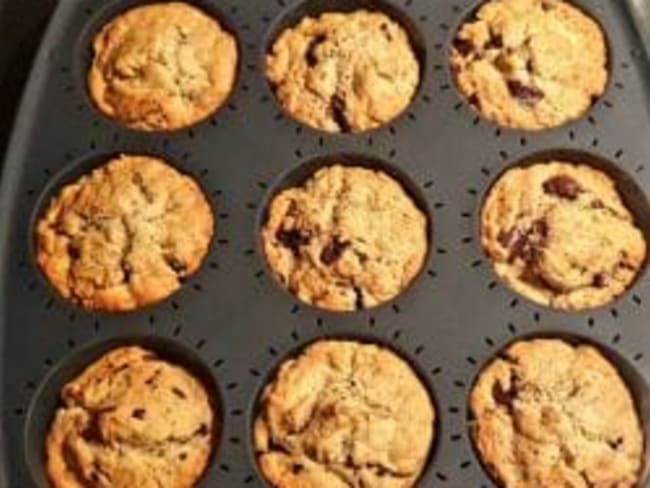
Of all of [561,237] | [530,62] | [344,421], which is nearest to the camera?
[344,421]

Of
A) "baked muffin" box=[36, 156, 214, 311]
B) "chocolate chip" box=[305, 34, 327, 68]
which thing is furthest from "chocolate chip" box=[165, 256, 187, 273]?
"chocolate chip" box=[305, 34, 327, 68]

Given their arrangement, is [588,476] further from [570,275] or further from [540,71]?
[540,71]

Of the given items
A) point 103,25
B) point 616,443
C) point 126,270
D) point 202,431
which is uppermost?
point 103,25

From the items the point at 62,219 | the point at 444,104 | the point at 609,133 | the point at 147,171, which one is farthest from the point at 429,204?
the point at 62,219

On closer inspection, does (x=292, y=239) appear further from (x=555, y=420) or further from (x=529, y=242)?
(x=555, y=420)

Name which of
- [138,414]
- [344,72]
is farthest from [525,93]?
[138,414]
